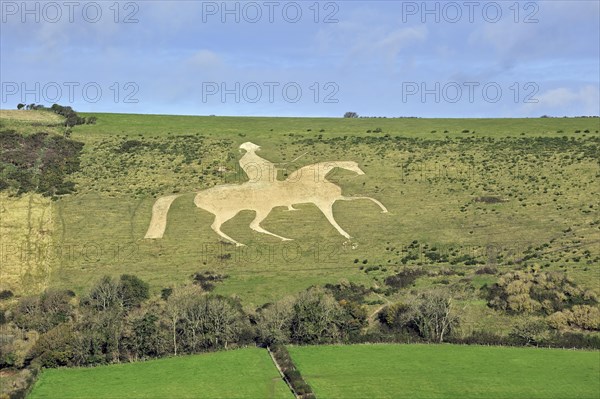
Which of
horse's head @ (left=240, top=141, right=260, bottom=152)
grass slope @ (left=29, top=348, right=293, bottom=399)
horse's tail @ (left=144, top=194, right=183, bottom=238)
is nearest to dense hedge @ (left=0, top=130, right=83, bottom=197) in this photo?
horse's tail @ (left=144, top=194, right=183, bottom=238)

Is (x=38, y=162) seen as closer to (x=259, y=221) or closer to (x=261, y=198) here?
(x=261, y=198)

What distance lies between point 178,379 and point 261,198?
117 ft

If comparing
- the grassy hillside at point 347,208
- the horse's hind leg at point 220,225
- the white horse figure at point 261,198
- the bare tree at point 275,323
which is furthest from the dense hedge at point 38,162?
the bare tree at point 275,323

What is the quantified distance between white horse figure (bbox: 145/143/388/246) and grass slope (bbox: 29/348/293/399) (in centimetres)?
2504

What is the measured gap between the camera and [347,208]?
83.4 m

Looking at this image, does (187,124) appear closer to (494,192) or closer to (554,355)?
(494,192)

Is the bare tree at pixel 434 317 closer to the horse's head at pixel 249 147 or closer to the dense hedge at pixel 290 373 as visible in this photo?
the dense hedge at pixel 290 373

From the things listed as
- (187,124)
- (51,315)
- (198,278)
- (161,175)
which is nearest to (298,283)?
(198,278)

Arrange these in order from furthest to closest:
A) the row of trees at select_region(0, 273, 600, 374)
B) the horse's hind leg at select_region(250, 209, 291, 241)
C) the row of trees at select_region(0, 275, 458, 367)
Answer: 1. the horse's hind leg at select_region(250, 209, 291, 241)
2. the row of trees at select_region(0, 273, 600, 374)
3. the row of trees at select_region(0, 275, 458, 367)

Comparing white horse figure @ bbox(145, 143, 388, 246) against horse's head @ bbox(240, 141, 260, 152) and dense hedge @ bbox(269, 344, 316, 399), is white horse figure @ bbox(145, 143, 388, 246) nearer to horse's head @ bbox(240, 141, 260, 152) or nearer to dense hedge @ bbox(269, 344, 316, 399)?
horse's head @ bbox(240, 141, 260, 152)

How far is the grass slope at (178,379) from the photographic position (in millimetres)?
47125

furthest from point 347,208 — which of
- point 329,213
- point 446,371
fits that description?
point 446,371

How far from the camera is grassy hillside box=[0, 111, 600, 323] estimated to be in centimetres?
7175

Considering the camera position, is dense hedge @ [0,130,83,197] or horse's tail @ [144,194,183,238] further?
dense hedge @ [0,130,83,197]
